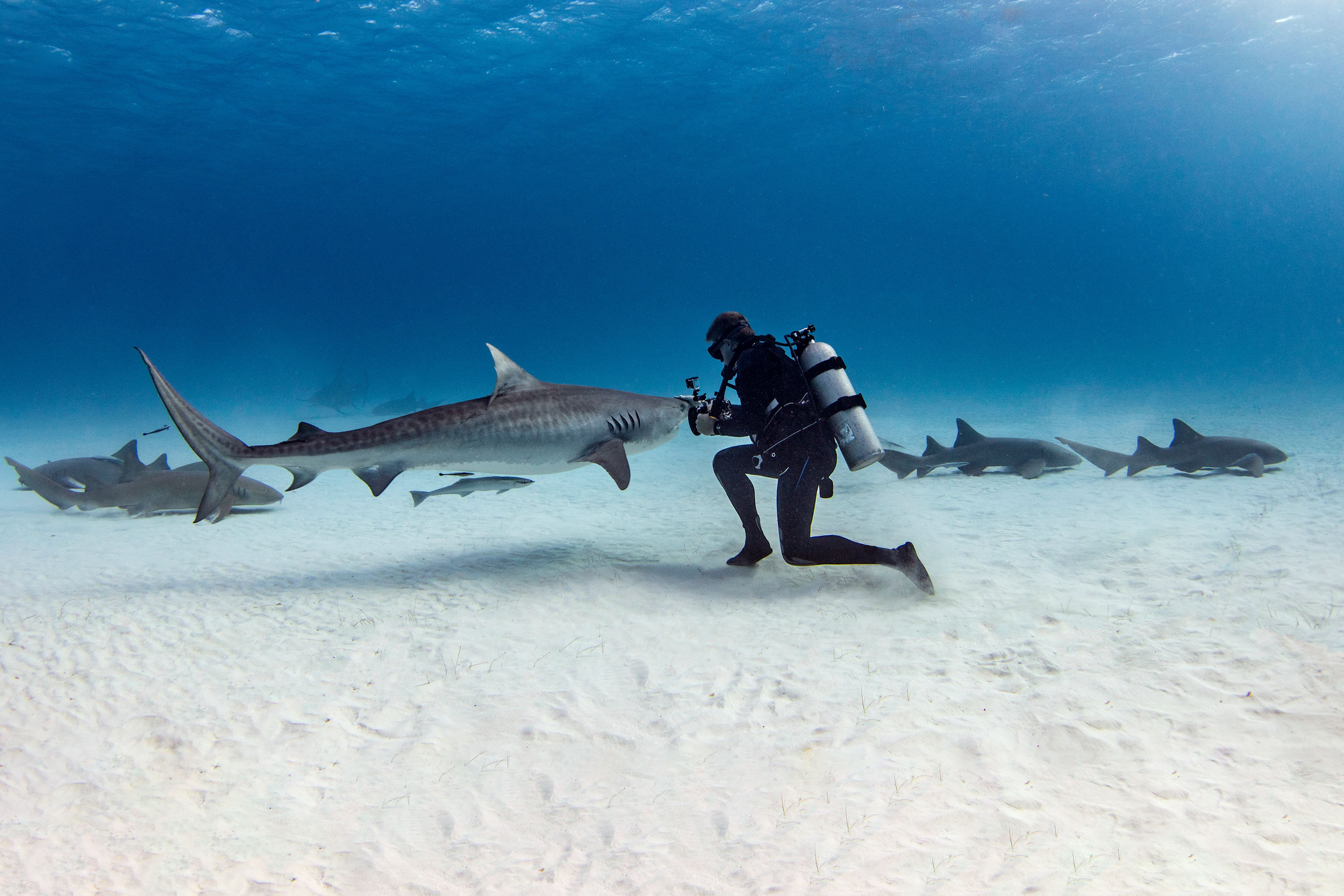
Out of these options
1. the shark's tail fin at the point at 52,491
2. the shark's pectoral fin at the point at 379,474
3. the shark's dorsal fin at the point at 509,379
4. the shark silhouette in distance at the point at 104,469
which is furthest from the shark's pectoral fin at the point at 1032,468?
the shark's tail fin at the point at 52,491

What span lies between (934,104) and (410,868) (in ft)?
198

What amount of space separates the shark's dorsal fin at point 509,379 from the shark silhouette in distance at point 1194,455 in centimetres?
926

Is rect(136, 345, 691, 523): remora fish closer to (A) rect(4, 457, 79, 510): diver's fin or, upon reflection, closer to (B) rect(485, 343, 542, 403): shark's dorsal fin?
(B) rect(485, 343, 542, 403): shark's dorsal fin

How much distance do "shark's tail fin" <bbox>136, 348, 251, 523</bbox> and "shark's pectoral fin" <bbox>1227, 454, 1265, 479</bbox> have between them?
1356 centimetres

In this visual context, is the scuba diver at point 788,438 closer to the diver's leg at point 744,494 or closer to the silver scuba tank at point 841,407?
the silver scuba tank at point 841,407

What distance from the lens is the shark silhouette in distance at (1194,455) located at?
10125 millimetres

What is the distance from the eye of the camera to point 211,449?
4.97 meters

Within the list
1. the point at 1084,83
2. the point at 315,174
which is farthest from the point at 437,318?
the point at 1084,83

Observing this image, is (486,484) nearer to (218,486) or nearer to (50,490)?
(218,486)

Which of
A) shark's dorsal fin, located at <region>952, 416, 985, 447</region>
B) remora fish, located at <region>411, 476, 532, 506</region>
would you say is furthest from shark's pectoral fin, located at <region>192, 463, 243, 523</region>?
shark's dorsal fin, located at <region>952, 416, 985, 447</region>

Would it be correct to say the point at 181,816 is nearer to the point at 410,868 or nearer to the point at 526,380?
the point at 410,868

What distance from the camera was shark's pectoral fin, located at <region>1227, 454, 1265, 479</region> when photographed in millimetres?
9672

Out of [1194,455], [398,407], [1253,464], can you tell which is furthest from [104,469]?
[1253,464]

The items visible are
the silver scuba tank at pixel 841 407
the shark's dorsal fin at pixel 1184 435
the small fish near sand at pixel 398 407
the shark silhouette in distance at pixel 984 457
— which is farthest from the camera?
the small fish near sand at pixel 398 407
